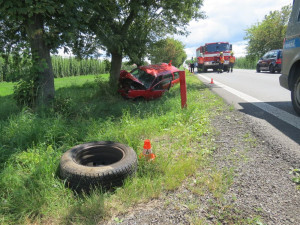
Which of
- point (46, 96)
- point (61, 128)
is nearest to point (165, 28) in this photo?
point (46, 96)

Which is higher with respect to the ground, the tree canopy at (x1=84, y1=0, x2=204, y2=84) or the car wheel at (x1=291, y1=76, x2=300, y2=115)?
the tree canopy at (x1=84, y1=0, x2=204, y2=84)

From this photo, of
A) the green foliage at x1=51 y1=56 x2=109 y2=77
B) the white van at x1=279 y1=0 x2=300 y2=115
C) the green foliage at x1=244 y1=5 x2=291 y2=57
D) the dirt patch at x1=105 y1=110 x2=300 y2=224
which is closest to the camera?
the dirt patch at x1=105 y1=110 x2=300 y2=224

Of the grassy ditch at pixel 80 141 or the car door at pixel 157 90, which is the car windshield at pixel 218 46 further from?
the grassy ditch at pixel 80 141

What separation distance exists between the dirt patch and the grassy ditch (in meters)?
0.12

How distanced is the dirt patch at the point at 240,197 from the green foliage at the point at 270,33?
39.8 metres

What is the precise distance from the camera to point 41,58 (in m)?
5.69

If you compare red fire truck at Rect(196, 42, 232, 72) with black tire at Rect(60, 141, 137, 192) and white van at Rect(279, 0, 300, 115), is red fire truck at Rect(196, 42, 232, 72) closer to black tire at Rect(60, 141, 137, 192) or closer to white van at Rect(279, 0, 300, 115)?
white van at Rect(279, 0, 300, 115)

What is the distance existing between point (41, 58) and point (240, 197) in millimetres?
5891

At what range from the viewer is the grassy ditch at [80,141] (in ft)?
6.94

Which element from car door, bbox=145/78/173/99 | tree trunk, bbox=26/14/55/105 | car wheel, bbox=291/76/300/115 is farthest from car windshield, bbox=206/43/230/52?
tree trunk, bbox=26/14/55/105

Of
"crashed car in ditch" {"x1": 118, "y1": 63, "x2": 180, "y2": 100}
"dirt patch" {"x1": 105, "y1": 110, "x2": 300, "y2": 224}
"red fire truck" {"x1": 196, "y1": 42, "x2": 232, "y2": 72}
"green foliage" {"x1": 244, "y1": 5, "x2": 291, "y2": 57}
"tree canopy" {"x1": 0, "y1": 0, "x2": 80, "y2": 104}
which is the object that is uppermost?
"green foliage" {"x1": 244, "y1": 5, "x2": 291, "y2": 57}

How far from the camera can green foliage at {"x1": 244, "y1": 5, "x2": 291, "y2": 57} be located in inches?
1361

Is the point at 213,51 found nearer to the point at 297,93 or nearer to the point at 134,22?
the point at 134,22

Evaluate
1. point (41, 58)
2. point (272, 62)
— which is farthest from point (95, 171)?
point (272, 62)
